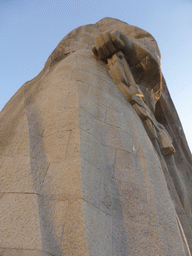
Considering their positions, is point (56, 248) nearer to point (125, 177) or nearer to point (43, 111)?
point (125, 177)

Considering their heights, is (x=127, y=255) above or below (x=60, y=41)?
below

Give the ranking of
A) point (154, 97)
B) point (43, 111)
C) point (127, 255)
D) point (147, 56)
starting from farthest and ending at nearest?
point (154, 97), point (147, 56), point (43, 111), point (127, 255)

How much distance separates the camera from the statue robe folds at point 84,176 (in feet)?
6.30

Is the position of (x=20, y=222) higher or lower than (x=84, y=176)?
higher

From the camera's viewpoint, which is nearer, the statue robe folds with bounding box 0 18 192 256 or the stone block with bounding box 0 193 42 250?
the stone block with bounding box 0 193 42 250

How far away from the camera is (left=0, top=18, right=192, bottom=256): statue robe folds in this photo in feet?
6.30

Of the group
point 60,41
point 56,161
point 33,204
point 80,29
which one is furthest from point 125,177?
point 80,29

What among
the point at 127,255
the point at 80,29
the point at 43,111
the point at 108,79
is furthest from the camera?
the point at 80,29

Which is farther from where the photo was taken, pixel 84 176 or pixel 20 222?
pixel 84 176

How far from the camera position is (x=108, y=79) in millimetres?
4410

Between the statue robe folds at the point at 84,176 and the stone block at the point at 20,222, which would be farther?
the statue robe folds at the point at 84,176

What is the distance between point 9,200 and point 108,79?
2910 millimetres

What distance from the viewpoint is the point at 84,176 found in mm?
2299

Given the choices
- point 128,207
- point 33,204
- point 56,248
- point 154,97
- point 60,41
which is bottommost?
point 154,97
